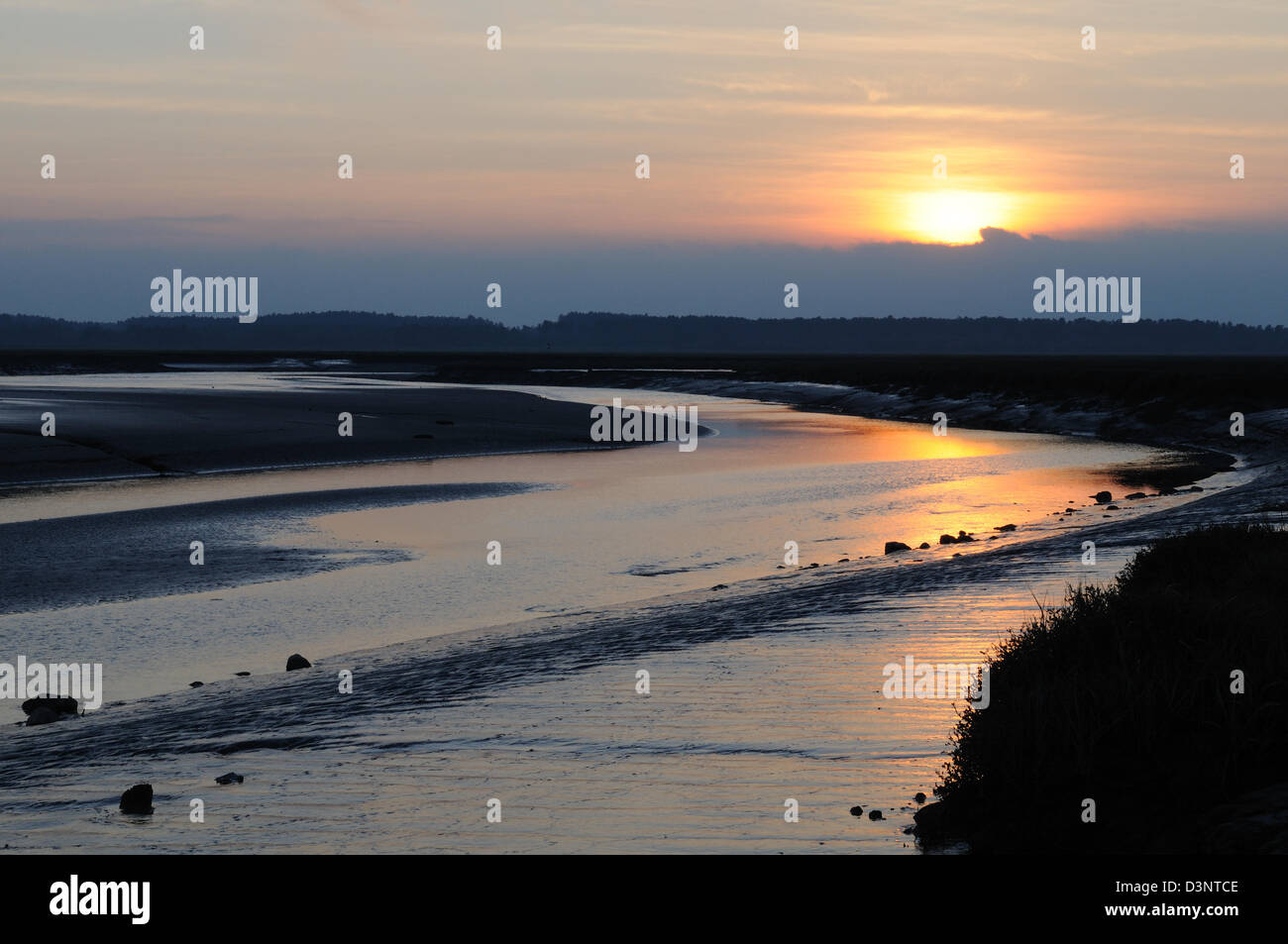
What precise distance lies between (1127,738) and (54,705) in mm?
9218

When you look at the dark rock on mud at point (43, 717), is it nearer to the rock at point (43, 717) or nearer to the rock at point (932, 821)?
the rock at point (43, 717)

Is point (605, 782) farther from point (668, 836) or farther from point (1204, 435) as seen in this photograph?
point (1204, 435)

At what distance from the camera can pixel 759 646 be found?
12953 mm

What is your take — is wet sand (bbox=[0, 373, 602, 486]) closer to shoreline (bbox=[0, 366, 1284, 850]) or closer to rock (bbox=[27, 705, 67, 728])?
shoreline (bbox=[0, 366, 1284, 850])

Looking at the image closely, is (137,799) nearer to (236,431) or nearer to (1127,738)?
(1127,738)

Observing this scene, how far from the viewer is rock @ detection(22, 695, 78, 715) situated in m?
11.4

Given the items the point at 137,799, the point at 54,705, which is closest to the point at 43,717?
the point at 54,705

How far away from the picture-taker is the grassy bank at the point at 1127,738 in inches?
272

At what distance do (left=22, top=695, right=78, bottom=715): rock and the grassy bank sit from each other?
799cm

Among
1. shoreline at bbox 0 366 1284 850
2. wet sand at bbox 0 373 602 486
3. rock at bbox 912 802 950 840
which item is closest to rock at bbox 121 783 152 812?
shoreline at bbox 0 366 1284 850

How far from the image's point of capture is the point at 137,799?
27.0 feet

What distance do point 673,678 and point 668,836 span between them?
430 centimetres

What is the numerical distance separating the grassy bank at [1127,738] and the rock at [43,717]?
7986 millimetres
